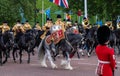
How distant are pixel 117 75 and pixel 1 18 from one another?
97.3ft

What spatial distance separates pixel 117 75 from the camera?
1667 centimetres


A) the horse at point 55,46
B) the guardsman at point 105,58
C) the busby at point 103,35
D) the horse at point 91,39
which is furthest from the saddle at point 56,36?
the guardsman at point 105,58

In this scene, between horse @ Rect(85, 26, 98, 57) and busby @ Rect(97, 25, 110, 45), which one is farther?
horse @ Rect(85, 26, 98, 57)

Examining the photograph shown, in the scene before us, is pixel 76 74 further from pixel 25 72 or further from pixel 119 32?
pixel 119 32

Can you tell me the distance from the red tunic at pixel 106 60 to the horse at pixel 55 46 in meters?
9.02

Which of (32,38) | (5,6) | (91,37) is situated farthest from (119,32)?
(5,6)

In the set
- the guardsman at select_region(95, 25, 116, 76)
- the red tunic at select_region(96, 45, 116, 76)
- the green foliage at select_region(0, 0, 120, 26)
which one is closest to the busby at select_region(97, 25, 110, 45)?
the guardsman at select_region(95, 25, 116, 76)

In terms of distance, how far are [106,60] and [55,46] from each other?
10101mm

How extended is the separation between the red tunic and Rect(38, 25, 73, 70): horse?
9.02 metres

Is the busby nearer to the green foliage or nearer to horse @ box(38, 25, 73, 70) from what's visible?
horse @ box(38, 25, 73, 70)

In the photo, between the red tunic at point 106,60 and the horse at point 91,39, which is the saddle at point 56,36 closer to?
the horse at point 91,39

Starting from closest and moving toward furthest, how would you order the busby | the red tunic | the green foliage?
the red tunic, the busby, the green foliage

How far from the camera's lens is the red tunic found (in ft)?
32.3

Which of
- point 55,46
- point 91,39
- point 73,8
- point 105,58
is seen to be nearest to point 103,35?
point 105,58
